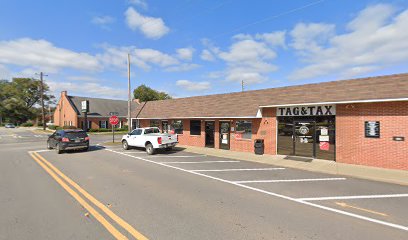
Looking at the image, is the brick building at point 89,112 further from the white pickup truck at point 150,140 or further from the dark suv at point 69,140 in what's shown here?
the white pickup truck at point 150,140

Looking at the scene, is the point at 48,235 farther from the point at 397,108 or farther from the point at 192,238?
the point at 397,108

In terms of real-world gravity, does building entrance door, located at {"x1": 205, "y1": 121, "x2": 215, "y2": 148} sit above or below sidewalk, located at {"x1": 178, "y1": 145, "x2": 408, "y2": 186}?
above

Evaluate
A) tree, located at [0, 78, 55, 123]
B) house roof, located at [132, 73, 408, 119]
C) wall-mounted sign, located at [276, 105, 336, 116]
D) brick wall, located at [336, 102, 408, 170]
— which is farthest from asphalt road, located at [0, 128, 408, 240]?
tree, located at [0, 78, 55, 123]

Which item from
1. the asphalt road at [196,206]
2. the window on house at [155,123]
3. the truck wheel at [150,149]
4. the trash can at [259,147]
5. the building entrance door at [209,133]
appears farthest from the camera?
the window on house at [155,123]

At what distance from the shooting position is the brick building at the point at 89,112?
43.6 m

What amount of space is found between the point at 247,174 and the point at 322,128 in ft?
19.0

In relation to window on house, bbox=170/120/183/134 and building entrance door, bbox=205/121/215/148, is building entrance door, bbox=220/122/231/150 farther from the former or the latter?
window on house, bbox=170/120/183/134

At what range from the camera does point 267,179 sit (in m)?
8.51

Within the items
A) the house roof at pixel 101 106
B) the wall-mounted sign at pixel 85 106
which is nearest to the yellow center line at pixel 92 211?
the wall-mounted sign at pixel 85 106

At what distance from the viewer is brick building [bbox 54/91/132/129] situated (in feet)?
143

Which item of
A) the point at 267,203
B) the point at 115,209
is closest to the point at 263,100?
the point at 267,203

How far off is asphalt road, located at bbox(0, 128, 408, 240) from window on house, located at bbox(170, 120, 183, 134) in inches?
412

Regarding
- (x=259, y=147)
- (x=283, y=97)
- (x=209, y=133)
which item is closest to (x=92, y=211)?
(x=259, y=147)

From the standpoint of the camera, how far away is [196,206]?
5.62 meters
